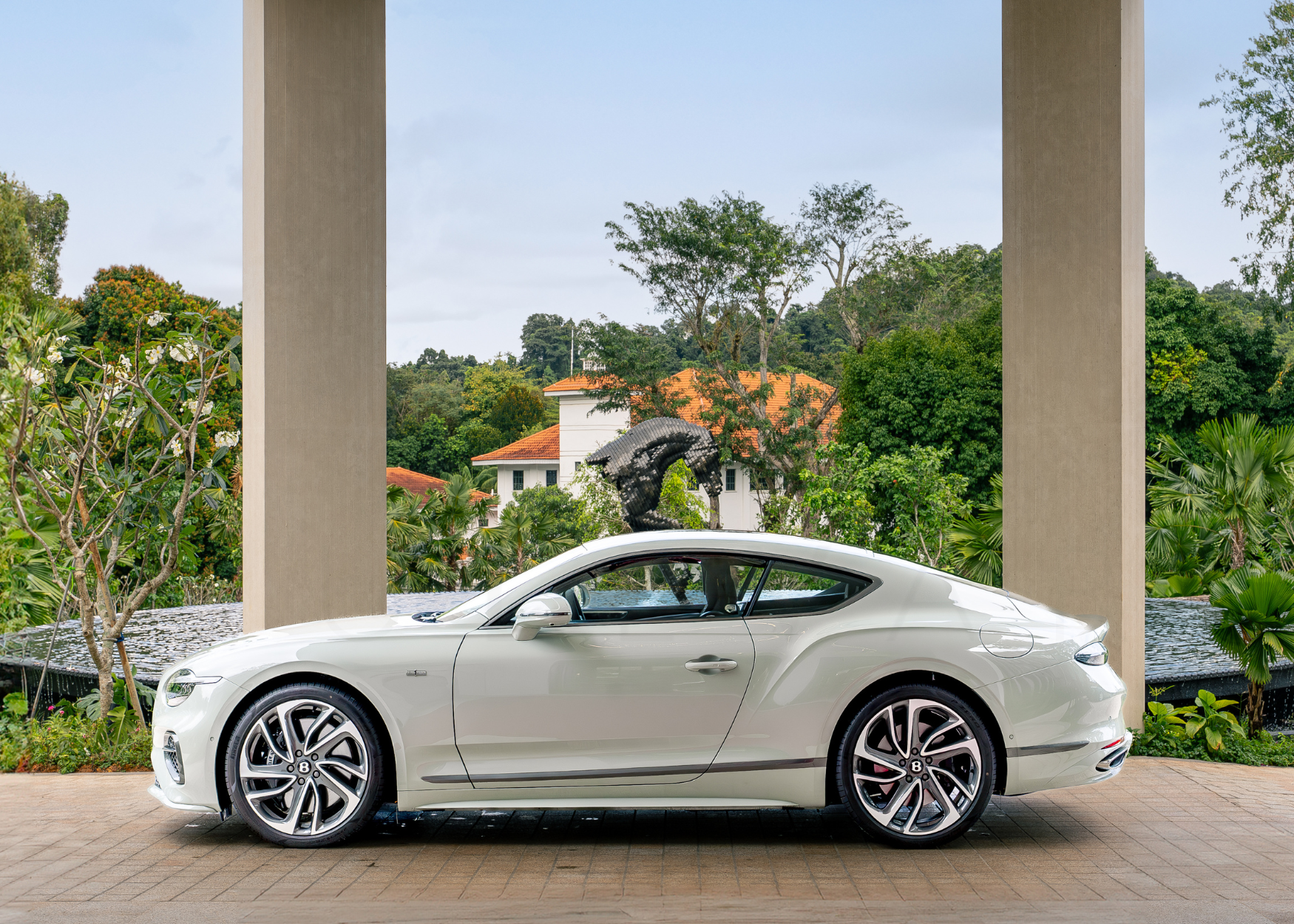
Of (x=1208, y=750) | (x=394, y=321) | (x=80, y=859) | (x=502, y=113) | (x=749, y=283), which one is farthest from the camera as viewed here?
(x=394, y=321)

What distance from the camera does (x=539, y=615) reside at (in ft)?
15.4

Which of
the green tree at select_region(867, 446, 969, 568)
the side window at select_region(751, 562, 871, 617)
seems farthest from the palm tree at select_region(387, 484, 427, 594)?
the side window at select_region(751, 562, 871, 617)

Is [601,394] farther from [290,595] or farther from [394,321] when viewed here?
[394,321]

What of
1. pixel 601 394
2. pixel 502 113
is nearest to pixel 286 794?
pixel 601 394

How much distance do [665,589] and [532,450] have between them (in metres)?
51.6

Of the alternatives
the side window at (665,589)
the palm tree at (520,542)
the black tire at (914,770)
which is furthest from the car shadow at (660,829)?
the palm tree at (520,542)

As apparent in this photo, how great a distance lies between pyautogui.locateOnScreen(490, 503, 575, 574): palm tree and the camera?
24.7 m

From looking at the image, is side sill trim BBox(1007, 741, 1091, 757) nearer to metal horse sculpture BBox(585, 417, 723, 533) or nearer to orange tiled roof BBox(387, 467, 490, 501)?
metal horse sculpture BBox(585, 417, 723, 533)

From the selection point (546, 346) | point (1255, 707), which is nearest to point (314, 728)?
point (1255, 707)

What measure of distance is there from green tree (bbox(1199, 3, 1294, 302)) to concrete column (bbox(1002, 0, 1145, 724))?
2805cm

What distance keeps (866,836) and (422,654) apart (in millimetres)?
2148

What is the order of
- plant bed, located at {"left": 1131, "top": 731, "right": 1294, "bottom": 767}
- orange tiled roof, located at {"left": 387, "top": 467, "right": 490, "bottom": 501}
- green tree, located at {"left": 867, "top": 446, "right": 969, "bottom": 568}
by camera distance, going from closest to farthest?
1. plant bed, located at {"left": 1131, "top": 731, "right": 1294, "bottom": 767}
2. green tree, located at {"left": 867, "top": 446, "right": 969, "bottom": 568}
3. orange tiled roof, located at {"left": 387, "top": 467, "right": 490, "bottom": 501}

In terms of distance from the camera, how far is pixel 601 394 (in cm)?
4172

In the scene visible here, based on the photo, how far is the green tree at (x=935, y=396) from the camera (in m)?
35.4
